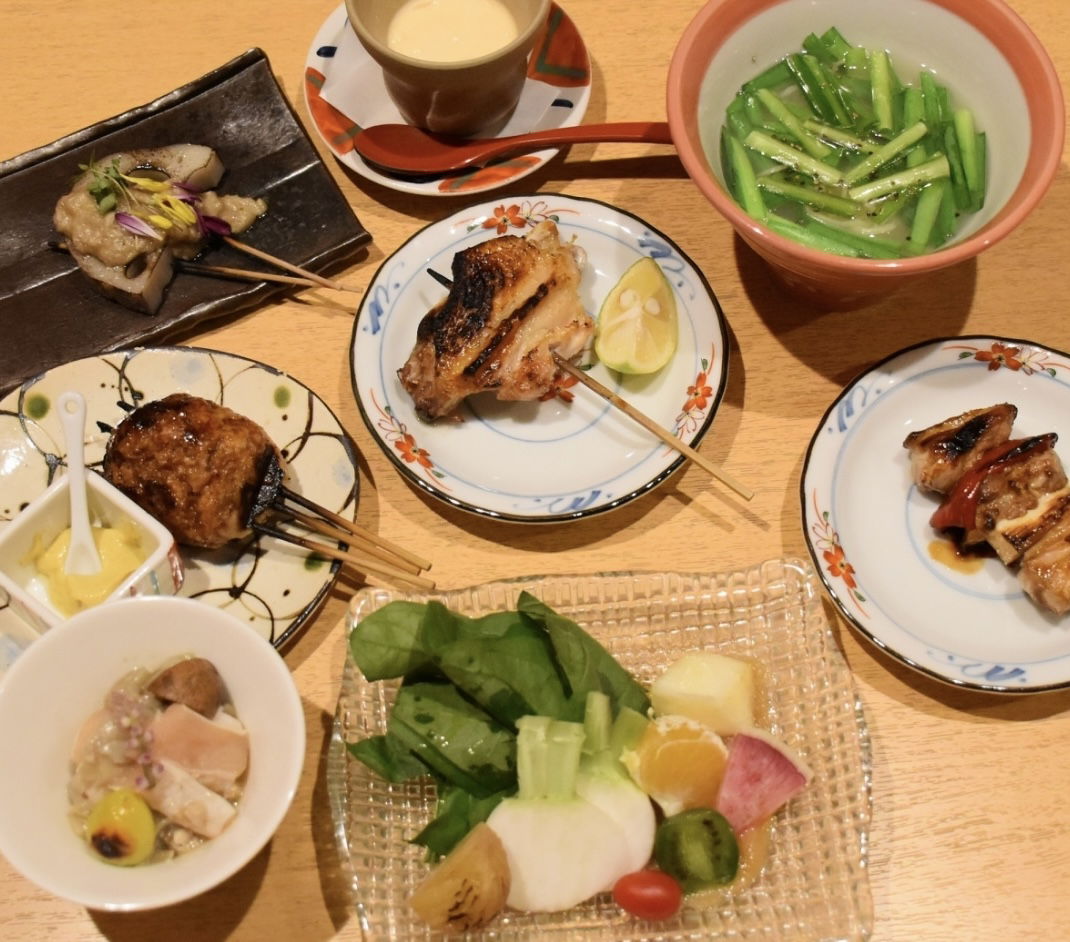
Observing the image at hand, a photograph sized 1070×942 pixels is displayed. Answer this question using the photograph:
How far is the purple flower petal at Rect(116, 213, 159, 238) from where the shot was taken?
218 cm

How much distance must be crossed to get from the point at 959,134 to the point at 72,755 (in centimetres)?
211

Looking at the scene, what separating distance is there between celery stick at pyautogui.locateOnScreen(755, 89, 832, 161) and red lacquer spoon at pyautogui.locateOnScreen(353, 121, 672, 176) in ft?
0.90

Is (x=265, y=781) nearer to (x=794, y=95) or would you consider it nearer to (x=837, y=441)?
(x=837, y=441)

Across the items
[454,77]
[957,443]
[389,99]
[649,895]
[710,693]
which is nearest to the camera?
[649,895]

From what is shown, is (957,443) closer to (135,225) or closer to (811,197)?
(811,197)

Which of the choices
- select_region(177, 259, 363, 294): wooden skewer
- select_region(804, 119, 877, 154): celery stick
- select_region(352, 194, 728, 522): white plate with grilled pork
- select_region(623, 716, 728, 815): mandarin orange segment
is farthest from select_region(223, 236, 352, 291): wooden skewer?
select_region(623, 716, 728, 815): mandarin orange segment

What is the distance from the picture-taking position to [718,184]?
6.04ft

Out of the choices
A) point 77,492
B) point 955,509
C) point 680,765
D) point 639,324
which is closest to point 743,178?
point 639,324

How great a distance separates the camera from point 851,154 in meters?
2.08

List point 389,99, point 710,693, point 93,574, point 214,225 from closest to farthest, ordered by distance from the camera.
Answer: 1. point 710,693
2. point 93,574
3. point 214,225
4. point 389,99

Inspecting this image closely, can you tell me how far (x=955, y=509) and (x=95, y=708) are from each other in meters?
1.66

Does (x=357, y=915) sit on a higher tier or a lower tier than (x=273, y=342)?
lower

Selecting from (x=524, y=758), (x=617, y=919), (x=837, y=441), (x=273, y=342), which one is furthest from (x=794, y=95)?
(x=617, y=919)

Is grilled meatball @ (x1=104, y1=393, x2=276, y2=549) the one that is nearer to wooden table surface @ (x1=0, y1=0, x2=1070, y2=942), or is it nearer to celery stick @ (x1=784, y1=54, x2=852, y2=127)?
wooden table surface @ (x1=0, y1=0, x2=1070, y2=942)
